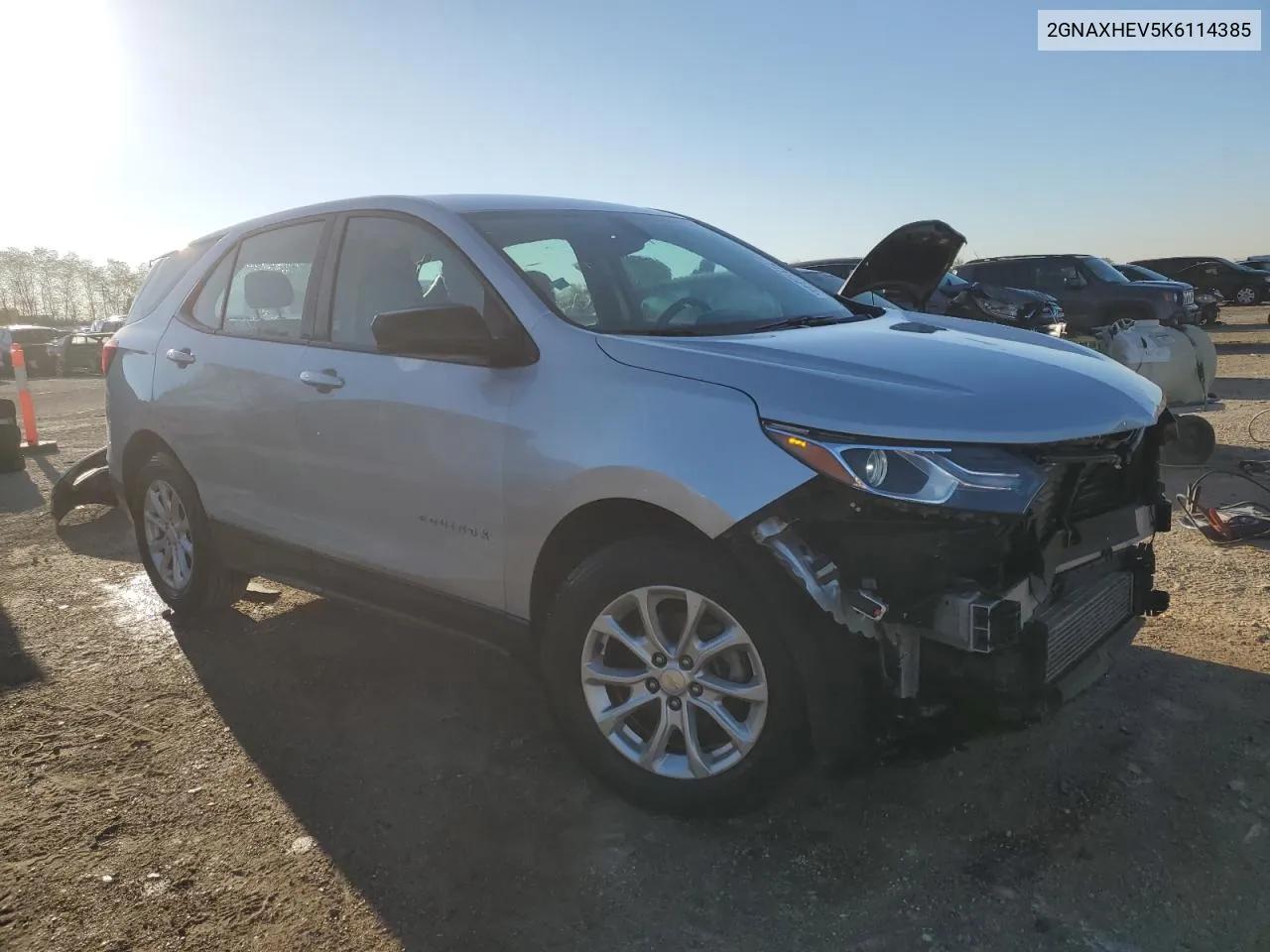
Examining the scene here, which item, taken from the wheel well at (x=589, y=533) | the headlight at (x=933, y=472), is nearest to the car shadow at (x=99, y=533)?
the wheel well at (x=589, y=533)

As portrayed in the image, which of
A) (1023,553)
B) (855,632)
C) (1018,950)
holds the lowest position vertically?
(1018,950)

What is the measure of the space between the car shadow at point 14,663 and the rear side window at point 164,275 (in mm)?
1659

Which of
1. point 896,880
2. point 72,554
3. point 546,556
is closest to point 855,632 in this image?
point 896,880

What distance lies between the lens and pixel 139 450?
4.84m

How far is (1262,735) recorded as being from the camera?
3104mm

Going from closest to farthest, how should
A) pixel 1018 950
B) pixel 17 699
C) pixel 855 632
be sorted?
pixel 1018 950 < pixel 855 632 < pixel 17 699

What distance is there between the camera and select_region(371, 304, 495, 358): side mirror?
2891 millimetres

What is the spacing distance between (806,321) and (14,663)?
3711 millimetres

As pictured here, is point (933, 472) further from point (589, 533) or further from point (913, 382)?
point (589, 533)

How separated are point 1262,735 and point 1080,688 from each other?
105cm

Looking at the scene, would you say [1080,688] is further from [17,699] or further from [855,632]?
[17,699]

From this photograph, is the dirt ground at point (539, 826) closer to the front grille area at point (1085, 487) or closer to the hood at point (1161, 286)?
the front grille area at point (1085, 487)

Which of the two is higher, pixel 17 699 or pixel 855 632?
pixel 855 632

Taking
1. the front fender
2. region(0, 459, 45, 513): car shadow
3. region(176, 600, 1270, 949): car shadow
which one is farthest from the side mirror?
region(0, 459, 45, 513): car shadow
